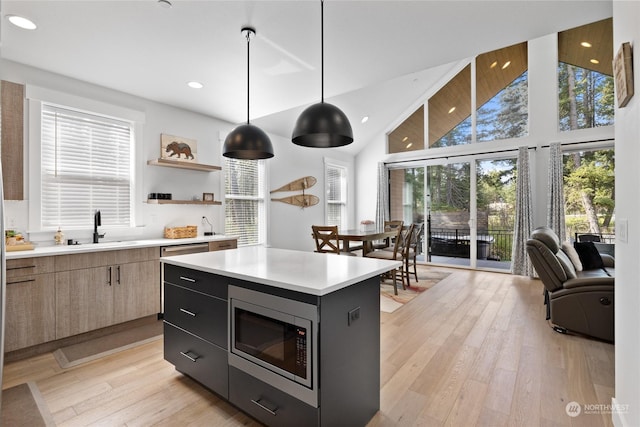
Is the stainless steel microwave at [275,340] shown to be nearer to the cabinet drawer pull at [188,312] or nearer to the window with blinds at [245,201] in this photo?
the cabinet drawer pull at [188,312]

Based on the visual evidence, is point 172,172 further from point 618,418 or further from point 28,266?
point 618,418

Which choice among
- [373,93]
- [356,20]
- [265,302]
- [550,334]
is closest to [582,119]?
[373,93]

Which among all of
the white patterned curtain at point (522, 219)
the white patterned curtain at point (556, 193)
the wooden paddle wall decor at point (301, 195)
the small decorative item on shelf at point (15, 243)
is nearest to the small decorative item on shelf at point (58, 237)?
the small decorative item on shelf at point (15, 243)

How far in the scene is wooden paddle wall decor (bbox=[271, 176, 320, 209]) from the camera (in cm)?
589

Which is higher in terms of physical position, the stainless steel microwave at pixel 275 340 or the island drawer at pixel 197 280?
the island drawer at pixel 197 280

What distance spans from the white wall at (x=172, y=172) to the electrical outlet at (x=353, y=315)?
10.4ft

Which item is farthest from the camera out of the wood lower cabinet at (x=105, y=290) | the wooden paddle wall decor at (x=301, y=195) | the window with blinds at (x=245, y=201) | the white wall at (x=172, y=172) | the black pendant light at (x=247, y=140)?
the wooden paddle wall decor at (x=301, y=195)

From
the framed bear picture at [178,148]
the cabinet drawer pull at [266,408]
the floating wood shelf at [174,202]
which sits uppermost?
the framed bear picture at [178,148]

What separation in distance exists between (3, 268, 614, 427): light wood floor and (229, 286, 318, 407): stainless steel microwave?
1.46 feet

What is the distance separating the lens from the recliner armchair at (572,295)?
2867 mm

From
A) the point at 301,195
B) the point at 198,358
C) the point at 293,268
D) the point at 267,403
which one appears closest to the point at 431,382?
the point at 267,403

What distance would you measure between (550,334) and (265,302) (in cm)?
301

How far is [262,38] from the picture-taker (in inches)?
106

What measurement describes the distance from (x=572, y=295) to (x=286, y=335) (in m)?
2.97
